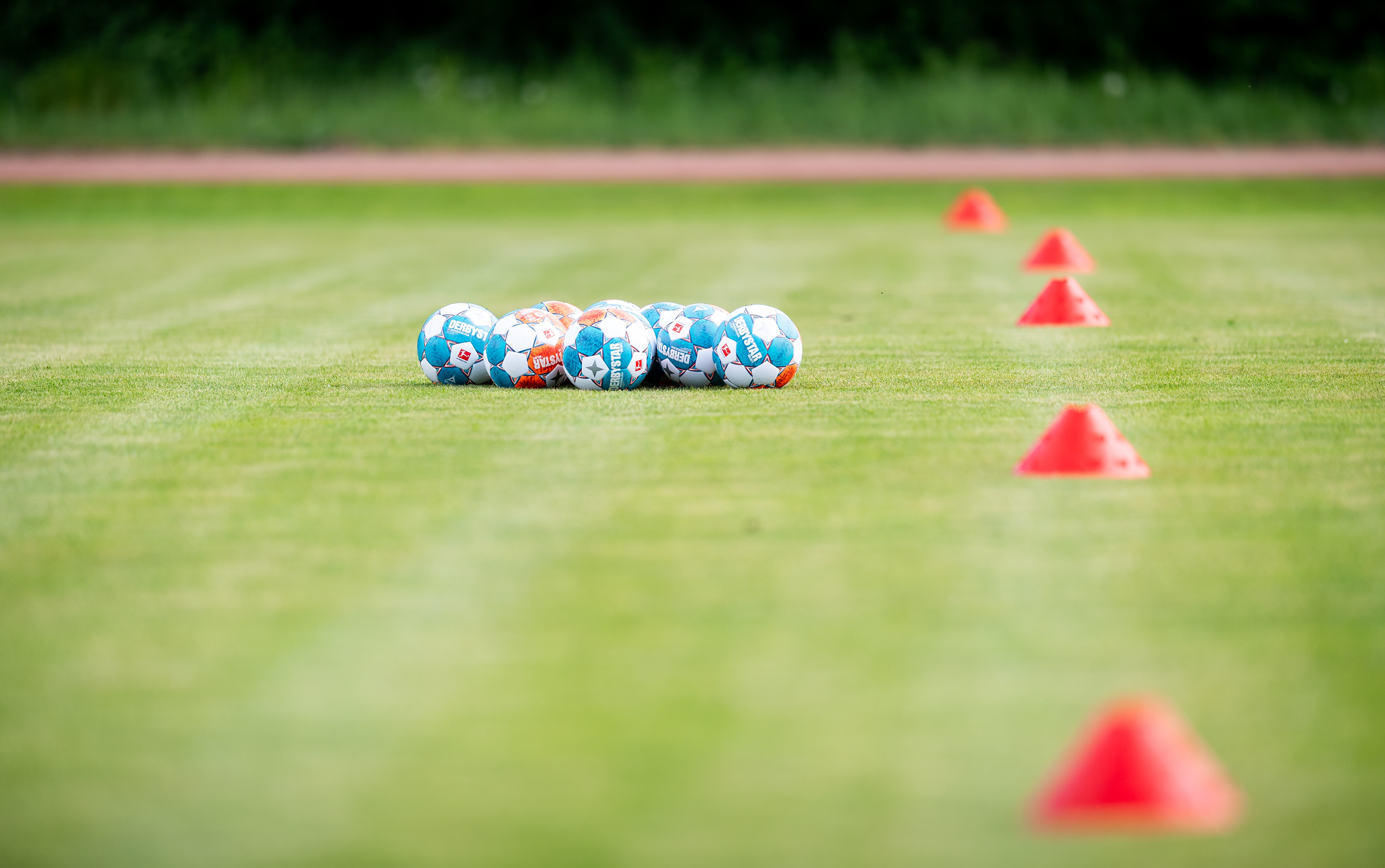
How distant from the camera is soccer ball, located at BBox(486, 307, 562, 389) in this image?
31.7 feet

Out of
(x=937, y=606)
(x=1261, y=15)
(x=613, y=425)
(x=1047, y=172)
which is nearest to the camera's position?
(x=937, y=606)

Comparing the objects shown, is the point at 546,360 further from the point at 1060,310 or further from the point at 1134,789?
the point at 1134,789

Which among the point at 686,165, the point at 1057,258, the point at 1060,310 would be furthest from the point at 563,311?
the point at 686,165

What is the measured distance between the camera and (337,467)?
25.2 ft

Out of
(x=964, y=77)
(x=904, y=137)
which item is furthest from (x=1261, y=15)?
(x=904, y=137)

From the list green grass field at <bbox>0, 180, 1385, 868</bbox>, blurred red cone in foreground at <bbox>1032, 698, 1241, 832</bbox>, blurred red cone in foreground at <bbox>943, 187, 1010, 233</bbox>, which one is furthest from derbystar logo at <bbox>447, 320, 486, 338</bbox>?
blurred red cone in foreground at <bbox>943, 187, 1010, 233</bbox>

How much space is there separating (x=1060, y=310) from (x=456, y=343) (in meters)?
4.86

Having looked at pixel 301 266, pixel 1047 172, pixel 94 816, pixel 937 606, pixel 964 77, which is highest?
pixel 964 77

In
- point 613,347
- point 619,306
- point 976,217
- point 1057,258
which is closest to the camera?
point 613,347

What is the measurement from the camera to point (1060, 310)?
41.0ft

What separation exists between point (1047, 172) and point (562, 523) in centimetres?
2242

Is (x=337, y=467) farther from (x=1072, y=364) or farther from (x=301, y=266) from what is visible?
(x=301, y=266)

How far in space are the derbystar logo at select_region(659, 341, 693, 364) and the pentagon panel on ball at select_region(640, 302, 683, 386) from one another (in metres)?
0.05

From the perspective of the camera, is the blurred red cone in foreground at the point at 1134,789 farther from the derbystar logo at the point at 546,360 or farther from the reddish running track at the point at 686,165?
the reddish running track at the point at 686,165
